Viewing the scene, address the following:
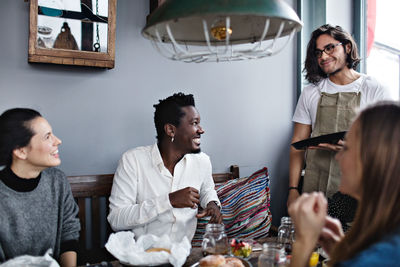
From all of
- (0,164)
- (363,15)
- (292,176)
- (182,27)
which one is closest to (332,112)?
(292,176)

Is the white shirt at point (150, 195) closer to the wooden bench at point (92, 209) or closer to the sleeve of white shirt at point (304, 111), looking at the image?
the wooden bench at point (92, 209)

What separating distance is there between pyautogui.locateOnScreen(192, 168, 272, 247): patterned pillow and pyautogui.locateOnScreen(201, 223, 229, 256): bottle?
87 centimetres

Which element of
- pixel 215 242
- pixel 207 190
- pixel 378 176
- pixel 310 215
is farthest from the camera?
pixel 207 190

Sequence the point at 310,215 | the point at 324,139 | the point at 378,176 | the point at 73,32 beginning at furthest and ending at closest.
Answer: the point at 73,32, the point at 324,139, the point at 310,215, the point at 378,176

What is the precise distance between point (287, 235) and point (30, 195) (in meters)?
1.14

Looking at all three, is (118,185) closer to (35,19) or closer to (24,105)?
(24,105)

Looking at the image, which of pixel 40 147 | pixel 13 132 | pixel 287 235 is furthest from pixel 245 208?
pixel 13 132

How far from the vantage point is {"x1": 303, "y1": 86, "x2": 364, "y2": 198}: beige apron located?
7.13 ft

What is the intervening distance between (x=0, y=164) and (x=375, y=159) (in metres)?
1.50

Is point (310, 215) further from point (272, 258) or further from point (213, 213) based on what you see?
point (213, 213)

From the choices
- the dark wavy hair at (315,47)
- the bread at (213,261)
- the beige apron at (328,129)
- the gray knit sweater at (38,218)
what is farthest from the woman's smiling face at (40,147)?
the dark wavy hair at (315,47)

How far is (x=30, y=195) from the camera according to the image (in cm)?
167

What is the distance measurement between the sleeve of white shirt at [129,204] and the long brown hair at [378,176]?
3.79ft

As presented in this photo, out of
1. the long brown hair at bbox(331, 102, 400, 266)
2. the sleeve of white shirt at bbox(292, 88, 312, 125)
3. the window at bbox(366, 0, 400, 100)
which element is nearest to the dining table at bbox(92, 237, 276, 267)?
the long brown hair at bbox(331, 102, 400, 266)
